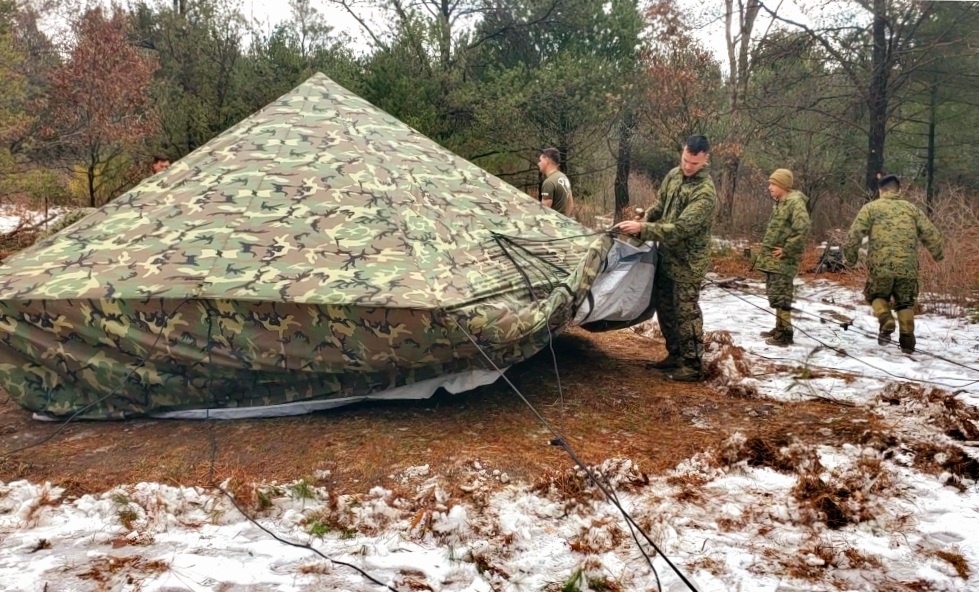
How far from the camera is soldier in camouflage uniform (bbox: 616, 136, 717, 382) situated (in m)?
4.86

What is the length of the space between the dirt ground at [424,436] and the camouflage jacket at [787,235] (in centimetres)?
184

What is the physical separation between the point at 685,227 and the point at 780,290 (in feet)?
6.02

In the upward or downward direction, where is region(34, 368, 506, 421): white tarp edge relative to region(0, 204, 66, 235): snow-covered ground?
downward

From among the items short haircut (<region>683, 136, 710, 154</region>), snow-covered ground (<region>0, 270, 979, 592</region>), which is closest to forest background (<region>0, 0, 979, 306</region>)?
short haircut (<region>683, 136, 710, 154</region>)

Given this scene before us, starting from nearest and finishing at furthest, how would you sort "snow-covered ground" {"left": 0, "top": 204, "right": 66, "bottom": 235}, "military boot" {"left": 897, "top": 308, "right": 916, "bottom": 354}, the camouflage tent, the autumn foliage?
the camouflage tent < "military boot" {"left": 897, "top": 308, "right": 916, "bottom": 354} < the autumn foliage < "snow-covered ground" {"left": 0, "top": 204, "right": 66, "bottom": 235}

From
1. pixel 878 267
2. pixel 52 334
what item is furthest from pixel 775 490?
pixel 52 334

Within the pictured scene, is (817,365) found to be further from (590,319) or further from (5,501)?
(5,501)

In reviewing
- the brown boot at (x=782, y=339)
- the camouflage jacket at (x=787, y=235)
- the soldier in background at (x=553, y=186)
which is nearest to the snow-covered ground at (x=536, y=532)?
the brown boot at (x=782, y=339)

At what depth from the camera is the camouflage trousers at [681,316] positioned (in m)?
4.99

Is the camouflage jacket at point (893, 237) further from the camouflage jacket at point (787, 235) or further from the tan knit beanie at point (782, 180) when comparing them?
the tan knit beanie at point (782, 180)

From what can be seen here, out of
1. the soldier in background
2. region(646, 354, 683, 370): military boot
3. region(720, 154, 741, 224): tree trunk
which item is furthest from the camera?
region(720, 154, 741, 224): tree trunk

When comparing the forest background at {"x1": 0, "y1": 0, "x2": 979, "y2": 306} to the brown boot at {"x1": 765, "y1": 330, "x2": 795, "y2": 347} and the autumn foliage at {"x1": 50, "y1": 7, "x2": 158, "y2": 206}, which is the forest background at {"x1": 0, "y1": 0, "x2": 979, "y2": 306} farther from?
the brown boot at {"x1": 765, "y1": 330, "x2": 795, "y2": 347}

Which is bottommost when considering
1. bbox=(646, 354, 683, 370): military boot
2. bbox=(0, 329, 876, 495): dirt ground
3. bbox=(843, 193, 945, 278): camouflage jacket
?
bbox=(0, 329, 876, 495): dirt ground

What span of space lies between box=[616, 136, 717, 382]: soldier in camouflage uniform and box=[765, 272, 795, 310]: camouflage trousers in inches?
60.1
